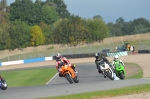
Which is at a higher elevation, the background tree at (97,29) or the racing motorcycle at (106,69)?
the background tree at (97,29)

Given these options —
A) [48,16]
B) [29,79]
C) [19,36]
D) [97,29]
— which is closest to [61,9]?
[48,16]

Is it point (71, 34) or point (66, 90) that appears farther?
point (71, 34)

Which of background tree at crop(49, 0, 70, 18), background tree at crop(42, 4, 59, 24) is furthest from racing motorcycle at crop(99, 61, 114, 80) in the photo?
background tree at crop(49, 0, 70, 18)

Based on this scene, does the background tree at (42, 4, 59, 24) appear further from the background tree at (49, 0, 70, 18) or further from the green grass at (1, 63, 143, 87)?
the green grass at (1, 63, 143, 87)

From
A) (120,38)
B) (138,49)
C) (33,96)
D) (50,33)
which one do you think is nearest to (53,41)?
(50,33)

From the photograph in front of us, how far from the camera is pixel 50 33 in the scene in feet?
336

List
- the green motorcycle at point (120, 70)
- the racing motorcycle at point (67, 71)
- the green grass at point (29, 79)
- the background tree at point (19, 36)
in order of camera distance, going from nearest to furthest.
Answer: the racing motorcycle at point (67, 71), the green motorcycle at point (120, 70), the green grass at point (29, 79), the background tree at point (19, 36)

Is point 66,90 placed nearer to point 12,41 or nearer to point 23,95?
point 23,95

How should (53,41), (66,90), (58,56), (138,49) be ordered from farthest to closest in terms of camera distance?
(53,41), (138,49), (58,56), (66,90)

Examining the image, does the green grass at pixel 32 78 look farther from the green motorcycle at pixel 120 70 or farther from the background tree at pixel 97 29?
the background tree at pixel 97 29

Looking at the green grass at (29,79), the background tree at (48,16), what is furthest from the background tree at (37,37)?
the green grass at (29,79)

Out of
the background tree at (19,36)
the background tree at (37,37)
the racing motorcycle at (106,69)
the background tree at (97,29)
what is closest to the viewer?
the racing motorcycle at (106,69)

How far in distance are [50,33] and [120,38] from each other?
17.1 meters

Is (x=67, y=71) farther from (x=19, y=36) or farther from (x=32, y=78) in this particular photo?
(x=19, y=36)
